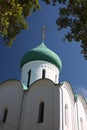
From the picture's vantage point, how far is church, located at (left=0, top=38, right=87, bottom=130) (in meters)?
10.4

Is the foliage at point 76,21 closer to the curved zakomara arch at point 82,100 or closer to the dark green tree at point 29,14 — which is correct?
the dark green tree at point 29,14

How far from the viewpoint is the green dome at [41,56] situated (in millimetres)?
14734

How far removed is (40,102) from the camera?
1145 cm

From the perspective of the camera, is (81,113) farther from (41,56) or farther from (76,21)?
(76,21)

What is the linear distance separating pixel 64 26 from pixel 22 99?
224 inches

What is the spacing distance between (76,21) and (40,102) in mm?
5464

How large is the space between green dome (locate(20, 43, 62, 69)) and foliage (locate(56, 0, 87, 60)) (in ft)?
22.3

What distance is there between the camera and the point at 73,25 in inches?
306

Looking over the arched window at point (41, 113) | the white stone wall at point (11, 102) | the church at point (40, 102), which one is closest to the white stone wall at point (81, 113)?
the church at point (40, 102)

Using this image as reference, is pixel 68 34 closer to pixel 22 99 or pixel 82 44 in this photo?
pixel 82 44

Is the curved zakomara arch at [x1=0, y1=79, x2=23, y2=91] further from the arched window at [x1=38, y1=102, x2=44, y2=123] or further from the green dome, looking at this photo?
the green dome

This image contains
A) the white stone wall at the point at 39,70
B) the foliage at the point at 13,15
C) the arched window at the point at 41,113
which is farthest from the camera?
the white stone wall at the point at 39,70

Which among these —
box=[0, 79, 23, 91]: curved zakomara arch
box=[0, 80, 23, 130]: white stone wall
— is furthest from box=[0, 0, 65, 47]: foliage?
box=[0, 79, 23, 91]: curved zakomara arch

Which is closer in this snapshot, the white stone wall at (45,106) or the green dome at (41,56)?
the white stone wall at (45,106)
